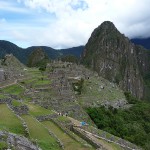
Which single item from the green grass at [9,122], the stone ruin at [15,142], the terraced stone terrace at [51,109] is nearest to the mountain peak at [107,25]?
the terraced stone terrace at [51,109]

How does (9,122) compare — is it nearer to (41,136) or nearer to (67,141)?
(41,136)

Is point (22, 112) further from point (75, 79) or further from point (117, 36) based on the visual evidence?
point (117, 36)

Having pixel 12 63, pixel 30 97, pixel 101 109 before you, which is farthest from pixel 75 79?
pixel 12 63

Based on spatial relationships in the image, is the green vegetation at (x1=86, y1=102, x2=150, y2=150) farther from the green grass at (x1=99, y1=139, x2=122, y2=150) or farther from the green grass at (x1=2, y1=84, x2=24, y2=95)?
the green grass at (x1=99, y1=139, x2=122, y2=150)

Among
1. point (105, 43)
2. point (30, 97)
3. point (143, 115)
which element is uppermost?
point (105, 43)

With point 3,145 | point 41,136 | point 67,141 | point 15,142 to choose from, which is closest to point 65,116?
point 67,141

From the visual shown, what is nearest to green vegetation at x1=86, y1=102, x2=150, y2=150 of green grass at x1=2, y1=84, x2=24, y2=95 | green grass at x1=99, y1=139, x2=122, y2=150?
green grass at x1=2, y1=84, x2=24, y2=95

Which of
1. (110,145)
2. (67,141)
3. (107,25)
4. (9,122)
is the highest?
(107,25)
